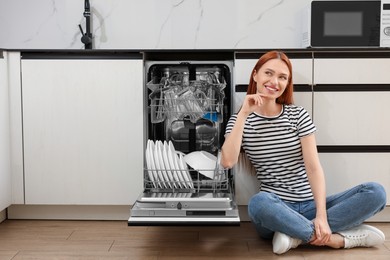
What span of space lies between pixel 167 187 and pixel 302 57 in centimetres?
94

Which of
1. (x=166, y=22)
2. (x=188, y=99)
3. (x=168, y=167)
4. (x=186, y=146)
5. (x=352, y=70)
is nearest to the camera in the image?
(x=168, y=167)

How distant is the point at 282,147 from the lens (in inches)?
88.8

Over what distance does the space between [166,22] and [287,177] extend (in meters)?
1.36

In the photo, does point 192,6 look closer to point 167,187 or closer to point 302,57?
point 302,57

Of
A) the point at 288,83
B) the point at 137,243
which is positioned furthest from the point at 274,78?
the point at 137,243

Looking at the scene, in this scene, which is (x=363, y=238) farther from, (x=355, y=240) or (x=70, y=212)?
(x=70, y=212)

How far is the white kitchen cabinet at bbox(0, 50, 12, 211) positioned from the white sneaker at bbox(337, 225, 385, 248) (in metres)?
1.65

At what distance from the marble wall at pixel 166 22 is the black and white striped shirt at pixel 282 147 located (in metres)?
0.93

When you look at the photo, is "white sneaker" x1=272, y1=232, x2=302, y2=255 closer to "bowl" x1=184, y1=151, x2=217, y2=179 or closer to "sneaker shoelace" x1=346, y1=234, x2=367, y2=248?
"sneaker shoelace" x1=346, y1=234, x2=367, y2=248

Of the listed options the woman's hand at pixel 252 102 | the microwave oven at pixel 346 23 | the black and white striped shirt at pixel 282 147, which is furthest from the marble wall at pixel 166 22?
the woman's hand at pixel 252 102

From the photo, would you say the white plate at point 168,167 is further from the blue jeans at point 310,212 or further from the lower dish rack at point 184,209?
the blue jeans at point 310,212

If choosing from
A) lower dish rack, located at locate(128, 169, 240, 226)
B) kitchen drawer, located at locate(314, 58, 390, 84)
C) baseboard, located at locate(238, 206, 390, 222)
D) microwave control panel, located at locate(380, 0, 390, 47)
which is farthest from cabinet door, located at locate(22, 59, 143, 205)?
microwave control panel, located at locate(380, 0, 390, 47)

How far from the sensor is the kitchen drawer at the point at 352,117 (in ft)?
8.14

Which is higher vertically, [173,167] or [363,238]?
[173,167]
